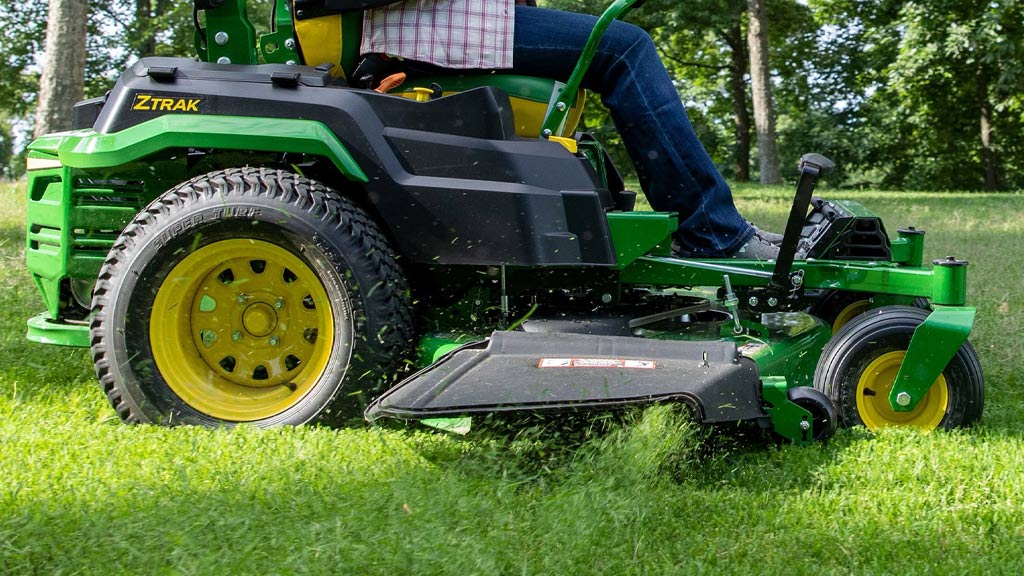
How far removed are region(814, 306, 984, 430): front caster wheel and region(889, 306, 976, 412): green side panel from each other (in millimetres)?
65

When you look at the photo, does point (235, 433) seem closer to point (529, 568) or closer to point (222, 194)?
point (222, 194)

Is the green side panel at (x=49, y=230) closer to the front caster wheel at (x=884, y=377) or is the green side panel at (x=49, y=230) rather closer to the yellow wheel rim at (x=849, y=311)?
the front caster wheel at (x=884, y=377)

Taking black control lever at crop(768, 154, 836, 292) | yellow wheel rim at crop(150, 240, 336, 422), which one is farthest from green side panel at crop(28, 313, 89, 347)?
black control lever at crop(768, 154, 836, 292)

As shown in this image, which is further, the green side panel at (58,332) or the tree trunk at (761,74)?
the tree trunk at (761,74)

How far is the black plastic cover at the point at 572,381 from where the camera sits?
2.70 m

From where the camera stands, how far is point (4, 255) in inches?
235

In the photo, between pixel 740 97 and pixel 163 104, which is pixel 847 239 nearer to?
pixel 163 104

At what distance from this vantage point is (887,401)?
3.20 m

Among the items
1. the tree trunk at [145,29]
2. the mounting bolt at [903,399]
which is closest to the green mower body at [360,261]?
the mounting bolt at [903,399]

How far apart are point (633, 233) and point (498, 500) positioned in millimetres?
1143

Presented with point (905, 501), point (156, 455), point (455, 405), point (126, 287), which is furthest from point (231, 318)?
Answer: point (905, 501)

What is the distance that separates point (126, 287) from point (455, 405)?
1.11 metres

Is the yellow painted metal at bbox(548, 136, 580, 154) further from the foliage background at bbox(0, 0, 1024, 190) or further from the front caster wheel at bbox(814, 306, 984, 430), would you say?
the foliage background at bbox(0, 0, 1024, 190)

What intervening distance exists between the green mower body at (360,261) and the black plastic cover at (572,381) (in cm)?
2
